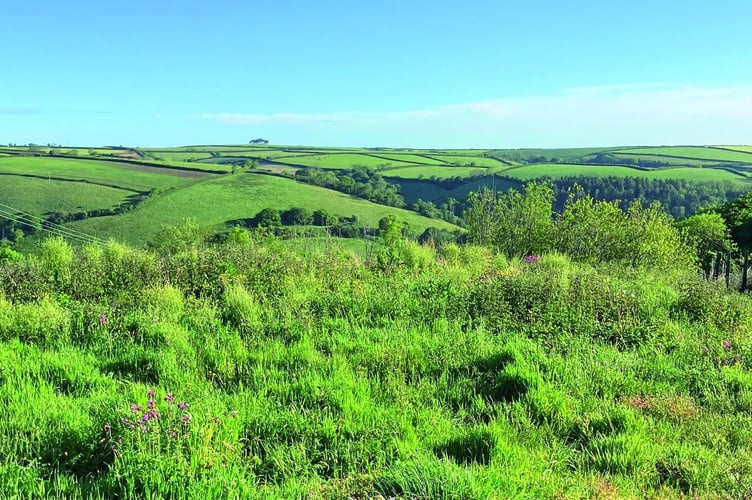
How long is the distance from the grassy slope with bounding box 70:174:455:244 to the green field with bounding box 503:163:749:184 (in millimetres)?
48853

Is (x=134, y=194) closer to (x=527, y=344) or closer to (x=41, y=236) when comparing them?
(x=41, y=236)

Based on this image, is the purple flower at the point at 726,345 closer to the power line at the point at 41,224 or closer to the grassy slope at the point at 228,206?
the grassy slope at the point at 228,206

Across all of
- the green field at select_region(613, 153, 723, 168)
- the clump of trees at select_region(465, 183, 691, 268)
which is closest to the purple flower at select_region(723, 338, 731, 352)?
the clump of trees at select_region(465, 183, 691, 268)

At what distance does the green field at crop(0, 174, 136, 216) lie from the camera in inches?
3925

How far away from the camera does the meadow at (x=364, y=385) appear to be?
342 cm

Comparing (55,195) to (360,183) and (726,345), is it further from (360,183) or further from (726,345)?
(726,345)

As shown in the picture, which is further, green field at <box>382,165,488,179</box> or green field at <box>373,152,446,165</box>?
green field at <box>373,152,446,165</box>

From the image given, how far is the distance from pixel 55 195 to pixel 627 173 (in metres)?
140

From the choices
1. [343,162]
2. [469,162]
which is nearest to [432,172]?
[469,162]

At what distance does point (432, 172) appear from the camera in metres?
150

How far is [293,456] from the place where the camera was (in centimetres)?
369

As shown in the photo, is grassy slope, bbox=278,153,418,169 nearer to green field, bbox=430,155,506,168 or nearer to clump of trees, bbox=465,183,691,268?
green field, bbox=430,155,506,168

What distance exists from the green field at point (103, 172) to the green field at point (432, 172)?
58.3 meters

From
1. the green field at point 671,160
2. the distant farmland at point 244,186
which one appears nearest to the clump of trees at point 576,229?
the distant farmland at point 244,186
